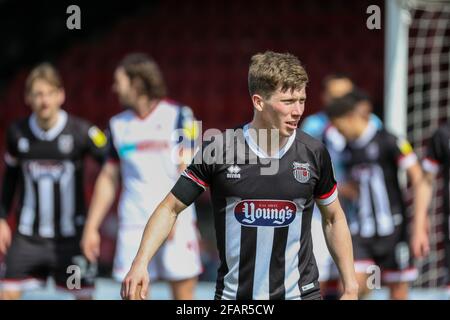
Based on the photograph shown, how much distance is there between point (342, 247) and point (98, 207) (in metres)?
2.70

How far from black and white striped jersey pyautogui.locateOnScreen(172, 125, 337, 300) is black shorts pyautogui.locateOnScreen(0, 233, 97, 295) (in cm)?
251

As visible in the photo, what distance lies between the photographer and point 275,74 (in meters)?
4.17

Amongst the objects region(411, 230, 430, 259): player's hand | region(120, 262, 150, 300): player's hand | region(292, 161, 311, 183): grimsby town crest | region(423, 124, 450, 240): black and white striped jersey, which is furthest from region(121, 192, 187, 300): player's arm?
region(423, 124, 450, 240): black and white striped jersey

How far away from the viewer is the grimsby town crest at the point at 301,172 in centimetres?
425

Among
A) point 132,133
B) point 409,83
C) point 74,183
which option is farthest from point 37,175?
point 409,83

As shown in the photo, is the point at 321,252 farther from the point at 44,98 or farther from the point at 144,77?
the point at 44,98

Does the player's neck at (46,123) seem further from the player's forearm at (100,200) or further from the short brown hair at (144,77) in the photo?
the short brown hair at (144,77)

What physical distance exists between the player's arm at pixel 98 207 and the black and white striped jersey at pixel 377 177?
1812 mm

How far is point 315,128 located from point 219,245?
3718 mm

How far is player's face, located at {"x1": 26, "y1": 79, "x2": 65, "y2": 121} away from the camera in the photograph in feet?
21.7

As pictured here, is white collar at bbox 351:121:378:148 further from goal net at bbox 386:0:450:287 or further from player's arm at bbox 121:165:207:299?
player's arm at bbox 121:165:207:299

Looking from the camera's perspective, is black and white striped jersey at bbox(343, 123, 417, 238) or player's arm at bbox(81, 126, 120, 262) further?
black and white striped jersey at bbox(343, 123, 417, 238)

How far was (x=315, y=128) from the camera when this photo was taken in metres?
7.91
